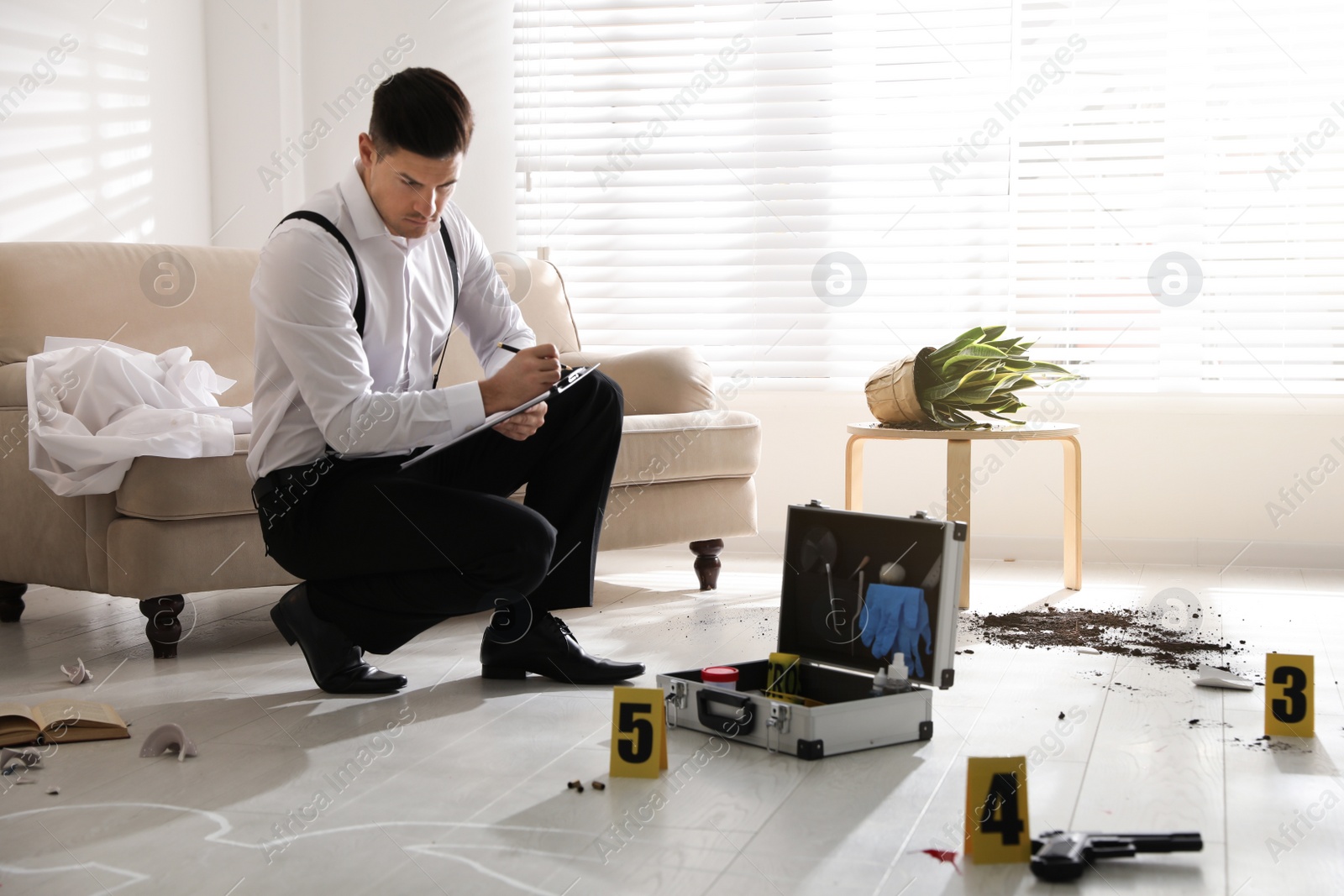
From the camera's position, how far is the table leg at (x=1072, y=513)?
9.41 feet

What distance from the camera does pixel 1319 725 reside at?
1807mm

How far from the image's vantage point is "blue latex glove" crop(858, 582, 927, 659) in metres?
1.85


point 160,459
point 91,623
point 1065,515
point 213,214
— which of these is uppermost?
point 213,214

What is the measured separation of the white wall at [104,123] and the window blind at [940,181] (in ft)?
3.13

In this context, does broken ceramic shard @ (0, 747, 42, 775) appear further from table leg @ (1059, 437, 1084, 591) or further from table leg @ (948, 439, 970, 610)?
table leg @ (1059, 437, 1084, 591)

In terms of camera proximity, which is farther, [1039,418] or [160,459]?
[1039,418]

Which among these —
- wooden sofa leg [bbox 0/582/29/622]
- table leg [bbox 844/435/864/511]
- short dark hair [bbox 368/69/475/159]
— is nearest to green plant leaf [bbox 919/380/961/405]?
table leg [bbox 844/435/864/511]

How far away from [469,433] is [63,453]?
0.89 metres

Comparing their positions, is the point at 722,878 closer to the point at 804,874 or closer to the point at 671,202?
the point at 804,874

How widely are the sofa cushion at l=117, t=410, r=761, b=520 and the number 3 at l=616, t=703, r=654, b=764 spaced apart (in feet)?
3.53

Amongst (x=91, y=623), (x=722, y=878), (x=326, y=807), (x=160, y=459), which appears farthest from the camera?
(x=91, y=623)

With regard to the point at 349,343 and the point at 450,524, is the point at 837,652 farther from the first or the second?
the point at 349,343

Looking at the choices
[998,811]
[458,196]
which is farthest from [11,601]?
[998,811]

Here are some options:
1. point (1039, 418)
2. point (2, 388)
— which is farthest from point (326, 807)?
point (1039, 418)
